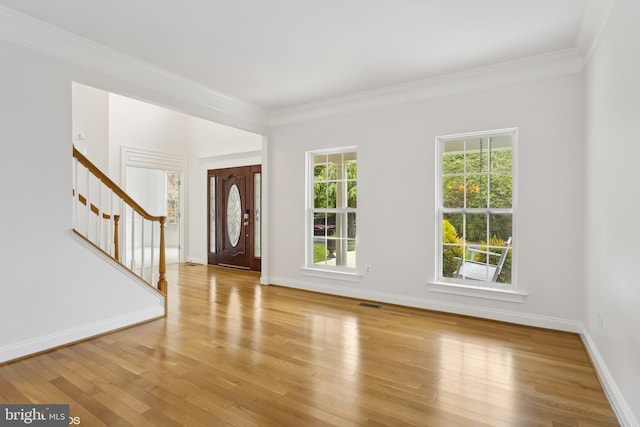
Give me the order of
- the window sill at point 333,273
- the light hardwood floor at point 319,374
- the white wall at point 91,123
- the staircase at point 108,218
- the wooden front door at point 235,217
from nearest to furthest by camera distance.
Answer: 1. the light hardwood floor at point 319,374
2. the staircase at point 108,218
3. the window sill at point 333,273
4. the white wall at point 91,123
5. the wooden front door at point 235,217

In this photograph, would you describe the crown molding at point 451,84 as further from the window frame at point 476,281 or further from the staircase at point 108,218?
the staircase at point 108,218

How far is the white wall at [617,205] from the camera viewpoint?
72.2 inches

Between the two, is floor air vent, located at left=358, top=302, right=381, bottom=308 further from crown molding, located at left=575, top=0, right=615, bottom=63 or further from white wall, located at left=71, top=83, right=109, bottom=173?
white wall, located at left=71, top=83, right=109, bottom=173

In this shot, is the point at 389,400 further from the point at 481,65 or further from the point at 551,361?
the point at 481,65

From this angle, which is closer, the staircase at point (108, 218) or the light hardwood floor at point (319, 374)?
the light hardwood floor at point (319, 374)

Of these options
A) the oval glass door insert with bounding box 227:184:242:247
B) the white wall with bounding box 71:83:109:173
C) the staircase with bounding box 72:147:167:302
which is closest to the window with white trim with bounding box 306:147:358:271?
the staircase with bounding box 72:147:167:302

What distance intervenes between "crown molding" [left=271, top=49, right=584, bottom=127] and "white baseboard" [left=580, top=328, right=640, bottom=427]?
2572mm

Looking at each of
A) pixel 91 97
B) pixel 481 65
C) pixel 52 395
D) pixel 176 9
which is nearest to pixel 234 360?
pixel 52 395

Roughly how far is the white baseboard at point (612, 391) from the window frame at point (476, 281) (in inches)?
34.1

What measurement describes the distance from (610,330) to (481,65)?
276cm

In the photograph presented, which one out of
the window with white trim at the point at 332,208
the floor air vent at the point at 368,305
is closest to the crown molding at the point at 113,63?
the window with white trim at the point at 332,208

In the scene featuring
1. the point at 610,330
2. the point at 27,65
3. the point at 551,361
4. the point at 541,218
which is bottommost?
the point at 551,361

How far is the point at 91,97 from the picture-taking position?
5.61 m

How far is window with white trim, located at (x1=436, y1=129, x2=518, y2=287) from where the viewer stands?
3748 mm
